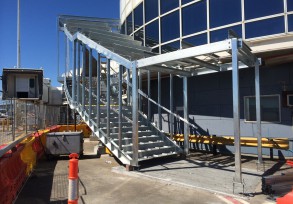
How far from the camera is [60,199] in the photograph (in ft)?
20.3

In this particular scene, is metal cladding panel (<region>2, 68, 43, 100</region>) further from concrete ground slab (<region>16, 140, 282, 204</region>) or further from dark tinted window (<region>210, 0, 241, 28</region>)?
dark tinted window (<region>210, 0, 241, 28</region>)

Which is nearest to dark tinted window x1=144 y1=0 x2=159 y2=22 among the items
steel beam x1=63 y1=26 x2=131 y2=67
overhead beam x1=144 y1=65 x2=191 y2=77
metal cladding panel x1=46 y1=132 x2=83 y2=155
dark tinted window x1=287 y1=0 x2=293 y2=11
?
steel beam x1=63 y1=26 x2=131 y2=67

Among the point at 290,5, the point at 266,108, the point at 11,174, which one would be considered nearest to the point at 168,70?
the point at 266,108

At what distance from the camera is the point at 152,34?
46.9 feet

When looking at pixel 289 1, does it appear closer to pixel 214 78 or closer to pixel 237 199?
pixel 214 78

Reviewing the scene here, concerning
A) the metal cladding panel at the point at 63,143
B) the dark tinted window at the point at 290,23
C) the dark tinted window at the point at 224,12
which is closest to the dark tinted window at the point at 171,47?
the dark tinted window at the point at 224,12

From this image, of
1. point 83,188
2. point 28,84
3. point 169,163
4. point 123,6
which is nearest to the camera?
point 83,188

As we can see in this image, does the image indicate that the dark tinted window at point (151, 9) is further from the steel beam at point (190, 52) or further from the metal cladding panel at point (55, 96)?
the metal cladding panel at point (55, 96)

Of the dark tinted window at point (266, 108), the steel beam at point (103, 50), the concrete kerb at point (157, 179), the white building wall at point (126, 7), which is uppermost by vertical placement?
the white building wall at point (126, 7)

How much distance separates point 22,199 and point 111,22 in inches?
558

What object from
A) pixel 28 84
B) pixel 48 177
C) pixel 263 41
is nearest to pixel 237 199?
pixel 48 177

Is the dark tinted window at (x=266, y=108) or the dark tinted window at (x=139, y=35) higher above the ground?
the dark tinted window at (x=139, y=35)

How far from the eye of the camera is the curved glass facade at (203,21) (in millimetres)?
9953

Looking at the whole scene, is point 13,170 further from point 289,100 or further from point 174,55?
point 289,100
